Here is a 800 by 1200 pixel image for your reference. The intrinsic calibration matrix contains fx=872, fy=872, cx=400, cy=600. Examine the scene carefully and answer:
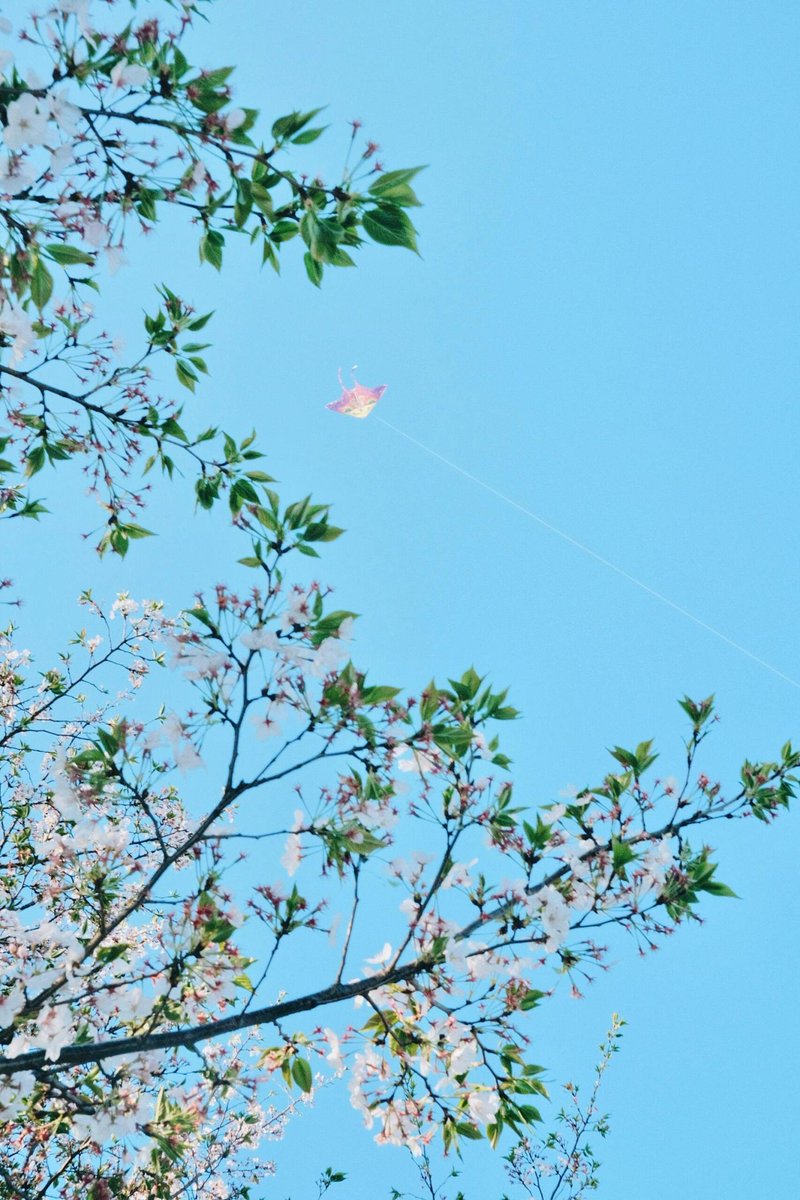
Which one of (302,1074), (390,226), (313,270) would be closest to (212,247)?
(313,270)

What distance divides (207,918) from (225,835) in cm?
26

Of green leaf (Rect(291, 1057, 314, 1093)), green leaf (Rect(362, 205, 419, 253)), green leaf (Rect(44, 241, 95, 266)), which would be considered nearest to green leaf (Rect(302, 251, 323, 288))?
green leaf (Rect(362, 205, 419, 253))

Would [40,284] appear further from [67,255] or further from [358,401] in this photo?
[358,401]

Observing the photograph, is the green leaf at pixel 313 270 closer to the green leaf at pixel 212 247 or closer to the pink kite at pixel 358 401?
the green leaf at pixel 212 247

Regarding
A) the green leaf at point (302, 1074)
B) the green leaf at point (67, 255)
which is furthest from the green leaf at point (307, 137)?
the green leaf at point (302, 1074)

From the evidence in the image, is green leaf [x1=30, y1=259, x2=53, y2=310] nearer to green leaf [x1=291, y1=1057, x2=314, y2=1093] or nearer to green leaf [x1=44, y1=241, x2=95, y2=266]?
green leaf [x1=44, y1=241, x2=95, y2=266]

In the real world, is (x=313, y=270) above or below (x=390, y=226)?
above

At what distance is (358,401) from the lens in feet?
24.1

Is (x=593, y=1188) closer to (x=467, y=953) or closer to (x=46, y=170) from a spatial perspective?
(x=467, y=953)

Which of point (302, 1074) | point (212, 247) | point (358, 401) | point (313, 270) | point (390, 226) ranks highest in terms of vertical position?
point (358, 401)

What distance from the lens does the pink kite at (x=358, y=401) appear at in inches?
286

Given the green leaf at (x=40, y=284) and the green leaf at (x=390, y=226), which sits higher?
the green leaf at (x=40, y=284)

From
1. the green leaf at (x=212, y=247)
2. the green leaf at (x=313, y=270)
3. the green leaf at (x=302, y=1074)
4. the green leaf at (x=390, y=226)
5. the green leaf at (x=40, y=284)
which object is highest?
the green leaf at (x=212, y=247)

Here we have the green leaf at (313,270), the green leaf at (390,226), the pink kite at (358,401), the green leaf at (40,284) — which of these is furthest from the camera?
the pink kite at (358,401)
